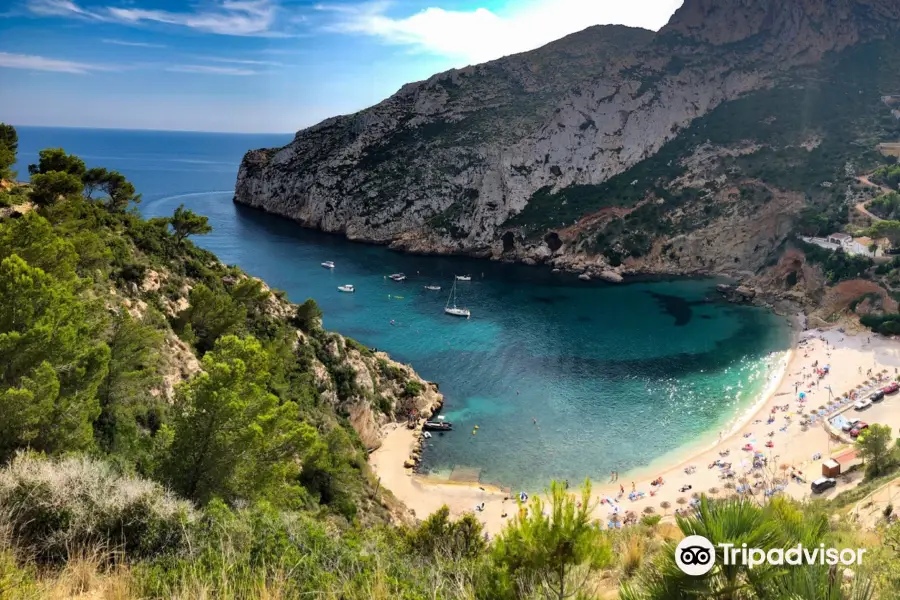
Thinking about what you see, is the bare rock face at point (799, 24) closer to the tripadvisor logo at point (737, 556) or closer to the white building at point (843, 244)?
the white building at point (843, 244)

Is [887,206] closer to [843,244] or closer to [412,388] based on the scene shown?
[843,244]

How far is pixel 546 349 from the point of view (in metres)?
44.0

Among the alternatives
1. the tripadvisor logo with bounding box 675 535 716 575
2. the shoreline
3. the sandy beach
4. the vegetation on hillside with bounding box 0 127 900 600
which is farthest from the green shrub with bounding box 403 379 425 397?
the shoreline

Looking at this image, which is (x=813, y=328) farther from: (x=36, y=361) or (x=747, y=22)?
(x=747, y=22)

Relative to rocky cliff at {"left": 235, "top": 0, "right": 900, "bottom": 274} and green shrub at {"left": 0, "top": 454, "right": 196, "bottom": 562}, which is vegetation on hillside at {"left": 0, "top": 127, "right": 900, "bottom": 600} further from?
rocky cliff at {"left": 235, "top": 0, "right": 900, "bottom": 274}

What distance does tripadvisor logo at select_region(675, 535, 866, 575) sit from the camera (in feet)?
12.8

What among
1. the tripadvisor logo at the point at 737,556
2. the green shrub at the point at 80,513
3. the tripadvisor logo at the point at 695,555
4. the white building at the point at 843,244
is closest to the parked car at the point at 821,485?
the tripadvisor logo at the point at 737,556

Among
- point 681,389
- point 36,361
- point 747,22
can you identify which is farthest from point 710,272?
point 36,361

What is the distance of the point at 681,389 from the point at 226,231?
70.7 m

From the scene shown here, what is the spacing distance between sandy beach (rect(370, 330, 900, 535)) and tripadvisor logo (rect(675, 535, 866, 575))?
718 inches

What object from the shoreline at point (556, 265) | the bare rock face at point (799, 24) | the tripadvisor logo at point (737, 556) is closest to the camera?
the tripadvisor logo at point (737, 556)

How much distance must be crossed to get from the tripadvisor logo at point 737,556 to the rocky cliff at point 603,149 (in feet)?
219

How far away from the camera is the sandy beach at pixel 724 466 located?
25156 millimetres

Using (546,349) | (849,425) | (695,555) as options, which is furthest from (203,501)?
(546,349)
